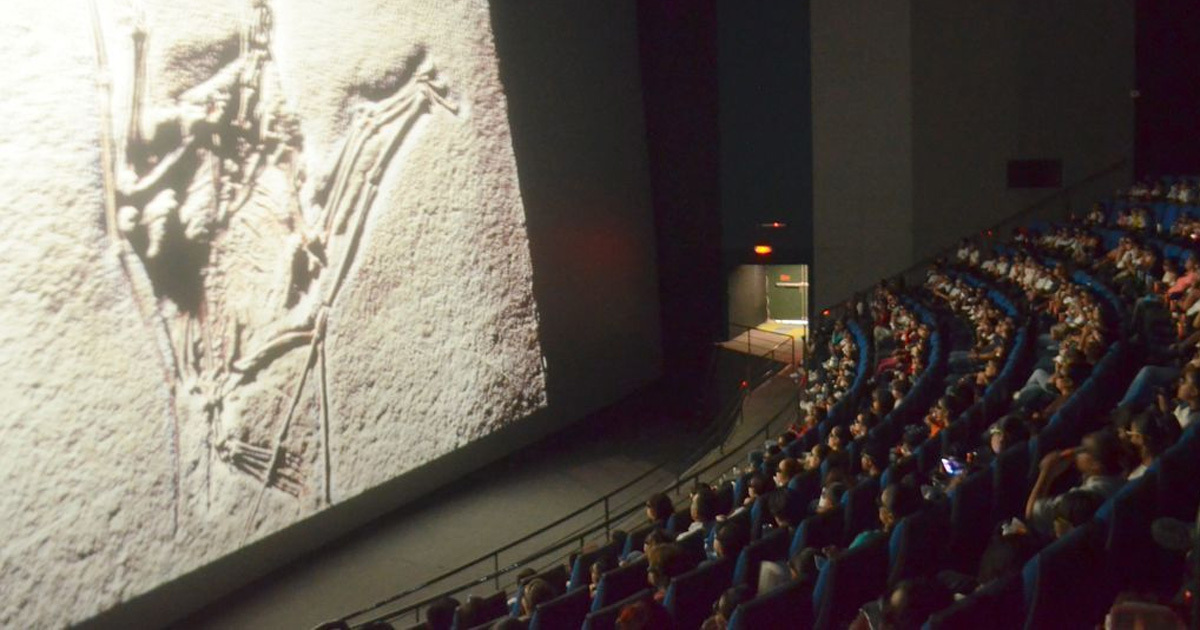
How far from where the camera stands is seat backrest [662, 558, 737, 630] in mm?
3447

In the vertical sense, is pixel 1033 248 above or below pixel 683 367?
above

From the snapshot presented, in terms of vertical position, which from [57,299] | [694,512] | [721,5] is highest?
[721,5]

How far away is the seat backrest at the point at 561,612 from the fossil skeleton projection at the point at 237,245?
9.50 ft

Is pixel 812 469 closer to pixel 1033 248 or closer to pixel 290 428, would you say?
pixel 290 428

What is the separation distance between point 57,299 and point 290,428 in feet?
5.37

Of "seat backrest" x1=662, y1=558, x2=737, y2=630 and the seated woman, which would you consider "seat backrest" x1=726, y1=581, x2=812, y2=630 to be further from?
the seated woman

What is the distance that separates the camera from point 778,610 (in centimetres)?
294

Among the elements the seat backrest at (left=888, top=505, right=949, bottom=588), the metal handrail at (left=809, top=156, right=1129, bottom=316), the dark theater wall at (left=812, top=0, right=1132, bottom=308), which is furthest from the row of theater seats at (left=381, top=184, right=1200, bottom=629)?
the dark theater wall at (left=812, top=0, right=1132, bottom=308)

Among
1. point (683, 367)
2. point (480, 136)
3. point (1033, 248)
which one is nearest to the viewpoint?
point (480, 136)

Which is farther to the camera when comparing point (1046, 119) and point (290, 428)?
point (1046, 119)

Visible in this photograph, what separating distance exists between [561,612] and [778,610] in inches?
45.5

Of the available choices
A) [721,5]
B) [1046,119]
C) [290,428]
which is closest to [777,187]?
[721,5]

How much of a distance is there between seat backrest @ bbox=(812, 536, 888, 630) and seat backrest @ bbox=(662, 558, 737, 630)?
478 mm

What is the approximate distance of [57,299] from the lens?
209 inches
